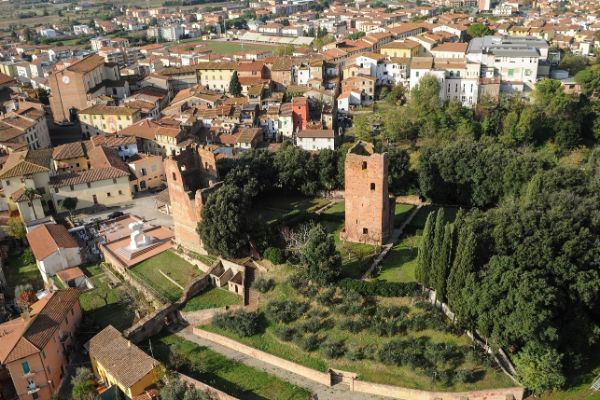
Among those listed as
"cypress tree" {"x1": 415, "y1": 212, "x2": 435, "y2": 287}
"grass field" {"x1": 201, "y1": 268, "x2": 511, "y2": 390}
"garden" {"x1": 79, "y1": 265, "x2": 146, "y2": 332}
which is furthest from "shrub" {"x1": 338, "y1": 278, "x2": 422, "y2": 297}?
"garden" {"x1": 79, "y1": 265, "x2": 146, "y2": 332}

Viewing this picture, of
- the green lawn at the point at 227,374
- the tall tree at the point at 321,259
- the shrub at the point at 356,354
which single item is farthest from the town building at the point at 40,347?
the shrub at the point at 356,354

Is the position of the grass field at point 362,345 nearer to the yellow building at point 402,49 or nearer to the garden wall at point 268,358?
the garden wall at point 268,358

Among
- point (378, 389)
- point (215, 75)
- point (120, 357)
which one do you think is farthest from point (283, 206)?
point (215, 75)

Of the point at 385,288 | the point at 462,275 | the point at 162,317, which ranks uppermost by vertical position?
the point at 462,275

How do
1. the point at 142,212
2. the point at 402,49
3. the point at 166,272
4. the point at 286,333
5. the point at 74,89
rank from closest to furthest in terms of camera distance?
the point at 286,333, the point at 166,272, the point at 142,212, the point at 74,89, the point at 402,49

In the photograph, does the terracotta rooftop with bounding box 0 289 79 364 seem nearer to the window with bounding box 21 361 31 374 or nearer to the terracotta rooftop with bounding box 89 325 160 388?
the window with bounding box 21 361 31 374

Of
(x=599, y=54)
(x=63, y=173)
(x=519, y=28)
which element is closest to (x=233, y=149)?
(x=63, y=173)

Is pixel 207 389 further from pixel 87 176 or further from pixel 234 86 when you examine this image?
pixel 234 86
